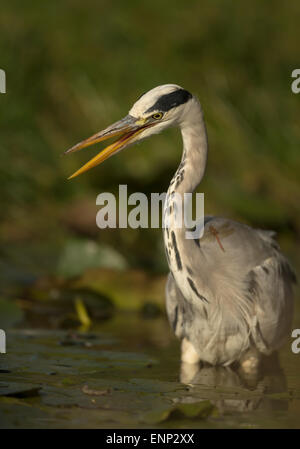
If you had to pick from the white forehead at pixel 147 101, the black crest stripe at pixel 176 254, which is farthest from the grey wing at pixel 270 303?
A: the white forehead at pixel 147 101

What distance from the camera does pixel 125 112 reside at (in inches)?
418

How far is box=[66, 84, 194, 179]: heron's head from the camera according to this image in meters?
4.72

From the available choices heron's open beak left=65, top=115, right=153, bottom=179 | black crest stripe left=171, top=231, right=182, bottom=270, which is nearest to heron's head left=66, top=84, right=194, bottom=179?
heron's open beak left=65, top=115, right=153, bottom=179

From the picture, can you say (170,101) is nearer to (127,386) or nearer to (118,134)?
(118,134)

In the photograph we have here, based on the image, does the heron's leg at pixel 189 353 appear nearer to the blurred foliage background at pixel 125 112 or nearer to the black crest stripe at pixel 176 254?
Result: the black crest stripe at pixel 176 254

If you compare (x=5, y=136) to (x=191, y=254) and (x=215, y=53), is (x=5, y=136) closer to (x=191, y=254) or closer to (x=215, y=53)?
(x=215, y=53)

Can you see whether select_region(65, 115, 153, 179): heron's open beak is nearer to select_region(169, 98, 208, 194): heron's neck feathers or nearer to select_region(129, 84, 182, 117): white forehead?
select_region(129, 84, 182, 117): white forehead

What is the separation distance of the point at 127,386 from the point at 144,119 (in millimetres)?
1372

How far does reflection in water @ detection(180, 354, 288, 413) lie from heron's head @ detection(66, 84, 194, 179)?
127cm

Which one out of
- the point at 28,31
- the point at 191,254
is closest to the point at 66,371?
the point at 191,254

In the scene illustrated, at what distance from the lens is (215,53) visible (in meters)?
12.6

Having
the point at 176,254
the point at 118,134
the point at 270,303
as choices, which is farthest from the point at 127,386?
the point at 118,134
